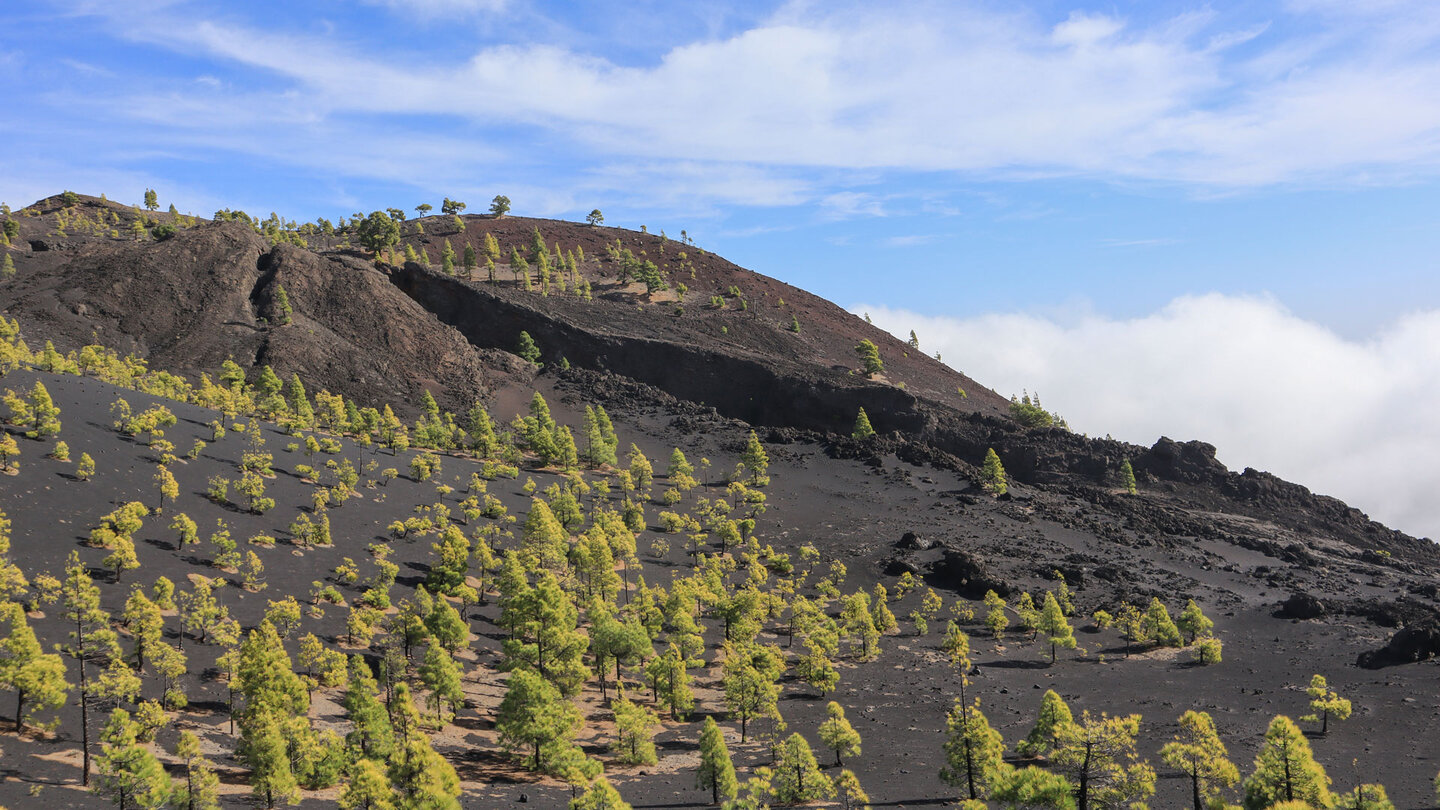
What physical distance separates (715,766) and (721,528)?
214 ft

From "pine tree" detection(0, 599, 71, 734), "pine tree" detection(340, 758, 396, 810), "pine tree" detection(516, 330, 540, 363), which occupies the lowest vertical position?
"pine tree" detection(340, 758, 396, 810)

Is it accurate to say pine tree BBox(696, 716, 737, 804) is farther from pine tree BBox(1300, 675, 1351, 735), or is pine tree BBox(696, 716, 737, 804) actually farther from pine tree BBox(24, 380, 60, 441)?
pine tree BBox(24, 380, 60, 441)

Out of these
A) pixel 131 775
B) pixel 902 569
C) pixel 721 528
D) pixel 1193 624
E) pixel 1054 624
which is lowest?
pixel 1193 624

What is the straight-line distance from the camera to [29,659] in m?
53.6

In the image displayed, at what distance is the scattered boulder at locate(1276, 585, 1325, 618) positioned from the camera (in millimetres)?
109125

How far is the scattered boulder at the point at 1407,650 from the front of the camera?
298ft

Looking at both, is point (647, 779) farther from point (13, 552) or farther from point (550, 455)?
point (550, 455)

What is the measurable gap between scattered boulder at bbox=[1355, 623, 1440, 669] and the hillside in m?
2.01

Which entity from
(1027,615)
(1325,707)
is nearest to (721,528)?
(1027,615)

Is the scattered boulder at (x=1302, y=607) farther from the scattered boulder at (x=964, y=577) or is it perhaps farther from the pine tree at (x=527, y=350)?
the pine tree at (x=527, y=350)

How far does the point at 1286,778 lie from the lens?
53.2m

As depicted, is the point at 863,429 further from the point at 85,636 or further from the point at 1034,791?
the point at 85,636

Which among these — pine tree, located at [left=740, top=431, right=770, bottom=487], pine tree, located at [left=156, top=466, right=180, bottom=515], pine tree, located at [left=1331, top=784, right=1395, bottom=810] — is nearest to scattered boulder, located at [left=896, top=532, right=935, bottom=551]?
pine tree, located at [left=740, top=431, right=770, bottom=487]

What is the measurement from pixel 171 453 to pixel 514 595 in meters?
46.3
